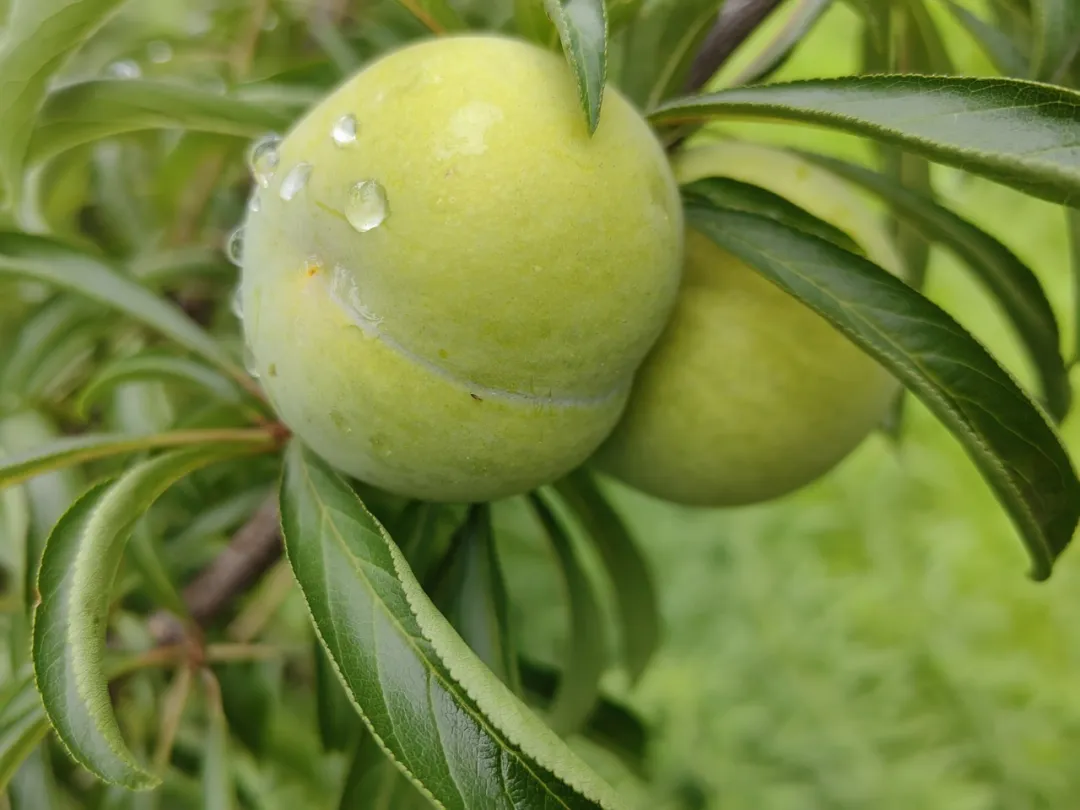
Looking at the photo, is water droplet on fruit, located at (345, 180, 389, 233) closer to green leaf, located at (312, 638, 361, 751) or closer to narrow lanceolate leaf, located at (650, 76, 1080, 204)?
narrow lanceolate leaf, located at (650, 76, 1080, 204)

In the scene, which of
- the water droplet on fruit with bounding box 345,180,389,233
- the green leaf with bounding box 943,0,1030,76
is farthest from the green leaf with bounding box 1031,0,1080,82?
the water droplet on fruit with bounding box 345,180,389,233

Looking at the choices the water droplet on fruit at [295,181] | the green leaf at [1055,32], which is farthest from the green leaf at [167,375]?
the green leaf at [1055,32]

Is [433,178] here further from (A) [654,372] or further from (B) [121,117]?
(B) [121,117]

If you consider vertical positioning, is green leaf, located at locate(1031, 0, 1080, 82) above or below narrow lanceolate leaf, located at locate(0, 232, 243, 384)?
above

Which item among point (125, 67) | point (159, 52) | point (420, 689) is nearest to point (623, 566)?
point (420, 689)

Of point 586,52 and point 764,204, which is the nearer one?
point 586,52

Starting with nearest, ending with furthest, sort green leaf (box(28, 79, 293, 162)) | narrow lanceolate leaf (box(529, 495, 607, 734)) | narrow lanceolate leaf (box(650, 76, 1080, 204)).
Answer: narrow lanceolate leaf (box(650, 76, 1080, 204)), green leaf (box(28, 79, 293, 162)), narrow lanceolate leaf (box(529, 495, 607, 734))

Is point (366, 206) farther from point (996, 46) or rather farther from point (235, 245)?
point (996, 46)
